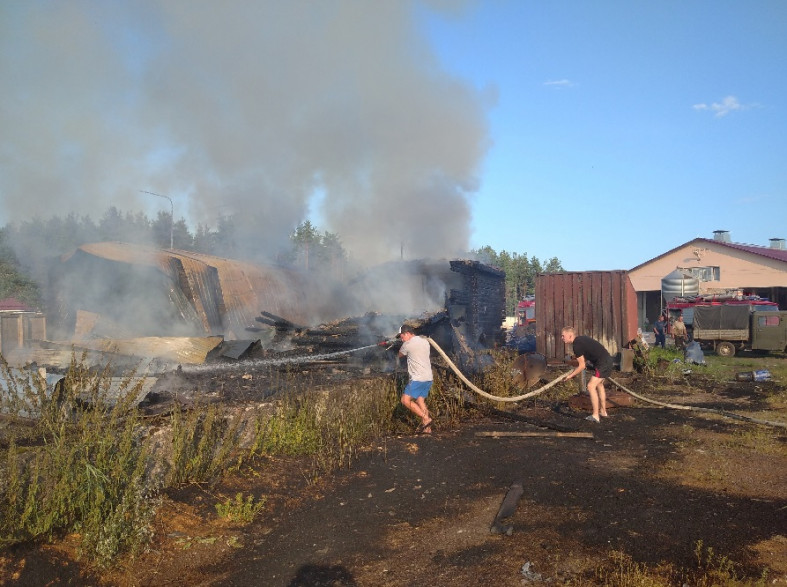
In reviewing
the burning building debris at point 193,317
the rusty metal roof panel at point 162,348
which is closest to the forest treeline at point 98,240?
the burning building debris at point 193,317

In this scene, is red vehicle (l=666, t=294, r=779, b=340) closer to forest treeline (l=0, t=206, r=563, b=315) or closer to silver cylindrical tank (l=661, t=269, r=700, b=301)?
silver cylindrical tank (l=661, t=269, r=700, b=301)

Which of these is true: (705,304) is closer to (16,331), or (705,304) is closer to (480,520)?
(480,520)

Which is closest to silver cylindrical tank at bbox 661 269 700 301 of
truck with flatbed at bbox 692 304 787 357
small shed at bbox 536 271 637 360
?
truck with flatbed at bbox 692 304 787 357

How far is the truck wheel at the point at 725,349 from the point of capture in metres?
17.5

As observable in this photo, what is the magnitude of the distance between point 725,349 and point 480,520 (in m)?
16.6

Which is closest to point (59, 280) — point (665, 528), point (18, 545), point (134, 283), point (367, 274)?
point (134, 283)

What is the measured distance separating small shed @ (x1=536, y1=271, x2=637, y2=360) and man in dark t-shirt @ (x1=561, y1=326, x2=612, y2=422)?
530 cm

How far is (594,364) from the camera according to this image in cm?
793

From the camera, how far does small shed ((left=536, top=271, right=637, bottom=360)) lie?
516 inches

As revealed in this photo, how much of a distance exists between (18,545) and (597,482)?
4.48 meters

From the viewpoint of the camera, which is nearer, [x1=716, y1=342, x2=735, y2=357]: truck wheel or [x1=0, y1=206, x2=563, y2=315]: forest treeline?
[x1=0, y1=206, x2=563, y2=315]: forest treeline

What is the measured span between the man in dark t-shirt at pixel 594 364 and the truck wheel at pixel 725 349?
11.9m

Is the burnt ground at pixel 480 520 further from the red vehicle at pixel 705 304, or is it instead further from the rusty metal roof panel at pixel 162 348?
the red vehicle at pixel 705 304

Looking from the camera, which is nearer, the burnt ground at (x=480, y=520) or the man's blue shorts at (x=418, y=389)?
the burnt ground at (x=480, y=520)
